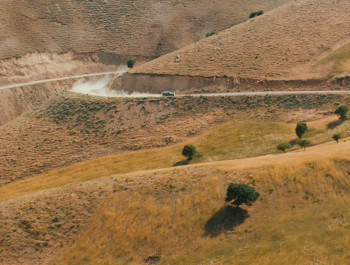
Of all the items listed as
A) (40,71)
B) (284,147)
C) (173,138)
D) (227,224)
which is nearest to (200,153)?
(173,138)

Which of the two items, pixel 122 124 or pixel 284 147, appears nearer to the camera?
pixel 284 147

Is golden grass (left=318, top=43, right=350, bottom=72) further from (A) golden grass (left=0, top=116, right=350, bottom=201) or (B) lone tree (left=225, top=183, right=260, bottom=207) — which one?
(B) lone tree (left=225, top=183, right=260, bottom=207)

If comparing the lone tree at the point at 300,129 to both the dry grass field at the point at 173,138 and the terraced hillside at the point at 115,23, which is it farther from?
the terraced hillside at the point at 115,23

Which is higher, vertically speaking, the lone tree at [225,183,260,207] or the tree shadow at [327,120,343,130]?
the tree shadow at [327,120,343,130]

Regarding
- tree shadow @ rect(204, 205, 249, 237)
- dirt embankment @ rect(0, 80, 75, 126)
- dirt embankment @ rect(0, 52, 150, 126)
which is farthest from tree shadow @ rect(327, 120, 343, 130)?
dirt embankment @ rect(0, 52, 150, 126)

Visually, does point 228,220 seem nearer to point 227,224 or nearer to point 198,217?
point 227,224

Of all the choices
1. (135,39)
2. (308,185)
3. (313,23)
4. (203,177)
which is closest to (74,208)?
(203,177)
